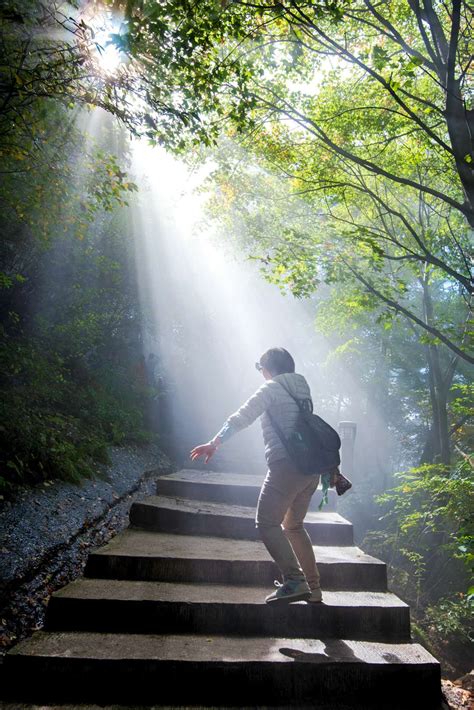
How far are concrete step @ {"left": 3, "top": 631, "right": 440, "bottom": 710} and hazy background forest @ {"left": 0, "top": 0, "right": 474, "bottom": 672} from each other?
66.3 inches

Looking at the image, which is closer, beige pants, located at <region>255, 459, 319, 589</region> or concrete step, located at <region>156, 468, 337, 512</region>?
beige pants, located at <region>255, 459, 319, 589</region>

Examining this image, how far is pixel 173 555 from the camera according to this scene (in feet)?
12.3

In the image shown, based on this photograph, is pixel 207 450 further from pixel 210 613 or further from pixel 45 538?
pixel 45 538

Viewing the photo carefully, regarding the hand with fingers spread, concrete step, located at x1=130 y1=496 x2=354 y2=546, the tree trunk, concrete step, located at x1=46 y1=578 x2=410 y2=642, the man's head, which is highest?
Result: the tree trunk

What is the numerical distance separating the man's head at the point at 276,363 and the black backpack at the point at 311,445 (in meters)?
0.42

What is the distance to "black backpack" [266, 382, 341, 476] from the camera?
122 inches

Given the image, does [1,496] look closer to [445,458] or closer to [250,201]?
[250,201]

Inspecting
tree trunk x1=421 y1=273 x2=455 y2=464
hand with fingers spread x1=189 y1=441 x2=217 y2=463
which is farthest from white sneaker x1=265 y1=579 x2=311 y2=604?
tree trunk x1=421 y1=273 x2=455 y2=464

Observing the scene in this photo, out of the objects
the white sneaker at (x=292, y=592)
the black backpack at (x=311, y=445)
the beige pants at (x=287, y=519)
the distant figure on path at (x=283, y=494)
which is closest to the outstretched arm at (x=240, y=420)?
the distant figure on path at (x=283, y=494)

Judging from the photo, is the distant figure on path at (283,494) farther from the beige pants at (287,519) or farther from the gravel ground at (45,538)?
the gravel ground at (45,538)

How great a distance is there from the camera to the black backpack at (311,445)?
3.09 m

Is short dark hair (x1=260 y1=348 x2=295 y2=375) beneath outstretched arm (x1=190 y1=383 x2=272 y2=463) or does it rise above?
above

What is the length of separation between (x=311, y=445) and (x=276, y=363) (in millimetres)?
729

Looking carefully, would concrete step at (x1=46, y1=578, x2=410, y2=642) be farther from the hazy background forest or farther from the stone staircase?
the hazy background forest
